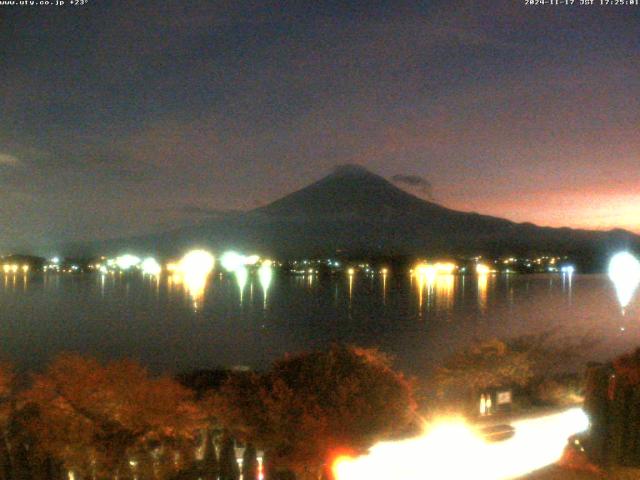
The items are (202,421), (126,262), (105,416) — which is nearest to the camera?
(105,416)

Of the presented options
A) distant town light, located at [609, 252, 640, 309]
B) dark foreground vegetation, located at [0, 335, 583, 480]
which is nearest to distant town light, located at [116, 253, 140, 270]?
distant town light, located at [609, 252, 640, 309]

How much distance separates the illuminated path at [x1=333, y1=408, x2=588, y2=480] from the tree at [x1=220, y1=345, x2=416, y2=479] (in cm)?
21

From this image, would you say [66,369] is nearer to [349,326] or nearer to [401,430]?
[401,430]

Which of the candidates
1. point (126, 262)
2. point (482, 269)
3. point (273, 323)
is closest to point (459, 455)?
point (273, 323)

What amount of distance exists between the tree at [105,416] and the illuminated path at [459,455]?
63.2 inches

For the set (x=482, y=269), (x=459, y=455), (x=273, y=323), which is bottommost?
(x=273, y=323)

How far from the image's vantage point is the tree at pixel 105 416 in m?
5.78

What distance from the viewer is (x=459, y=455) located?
750cm

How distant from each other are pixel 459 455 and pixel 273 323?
40495 millimetres

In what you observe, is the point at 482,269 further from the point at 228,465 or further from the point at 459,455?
the point at 228,465

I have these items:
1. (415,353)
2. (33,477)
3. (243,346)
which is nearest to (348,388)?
(33,477)

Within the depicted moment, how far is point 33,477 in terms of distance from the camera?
14.7 feet

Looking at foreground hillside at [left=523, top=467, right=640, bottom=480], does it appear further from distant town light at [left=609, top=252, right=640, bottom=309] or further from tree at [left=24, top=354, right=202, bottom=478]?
distant town light at [left=609, top=252, right=640, bottom=309]

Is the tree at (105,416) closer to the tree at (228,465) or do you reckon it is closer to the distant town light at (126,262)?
the tree at (228,465)
